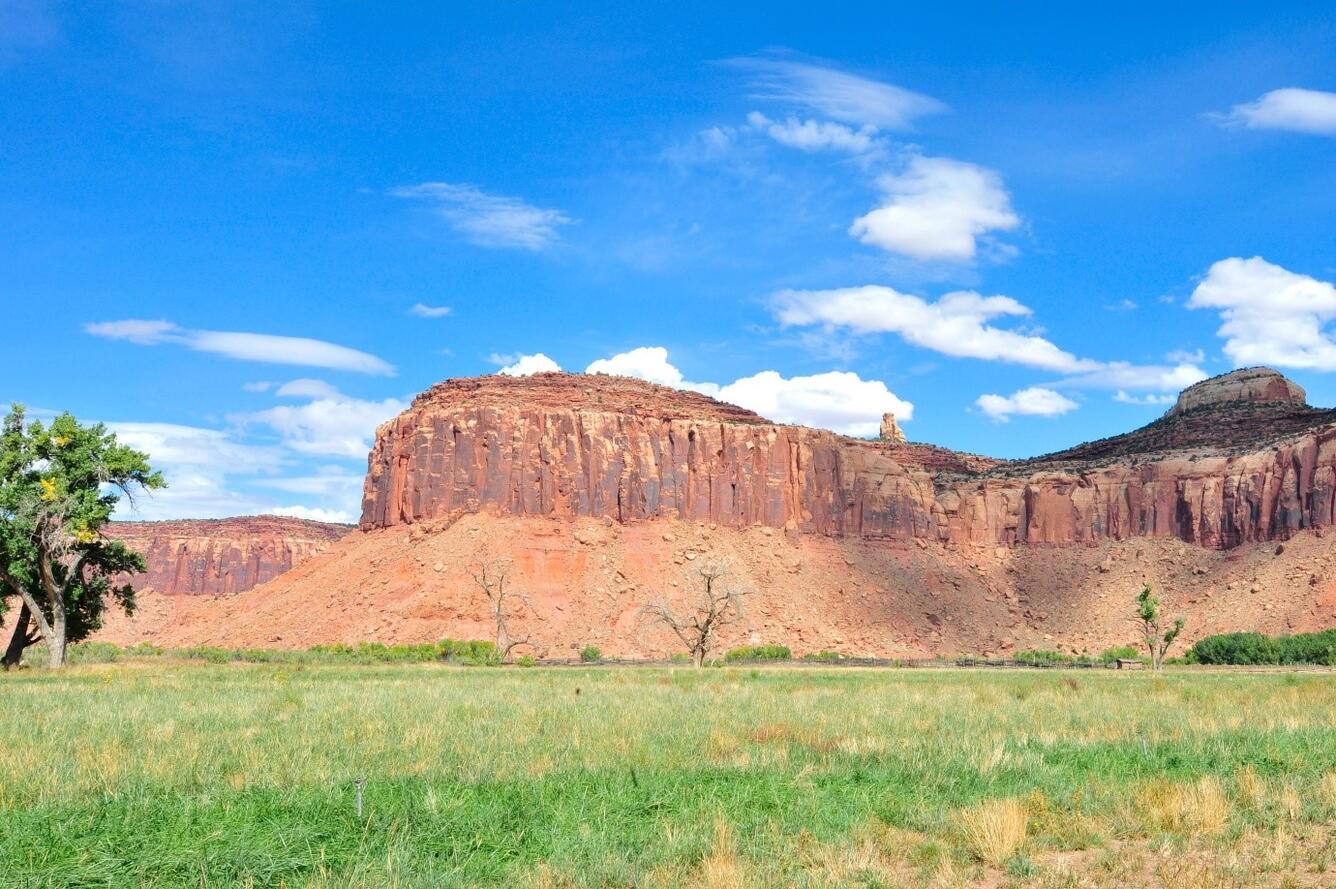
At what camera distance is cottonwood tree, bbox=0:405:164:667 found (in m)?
37.0

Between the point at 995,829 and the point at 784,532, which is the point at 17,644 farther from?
the point at 784,532

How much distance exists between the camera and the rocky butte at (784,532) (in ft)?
308

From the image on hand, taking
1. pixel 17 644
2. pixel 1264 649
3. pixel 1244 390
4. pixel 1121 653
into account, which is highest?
pixel 1244 390

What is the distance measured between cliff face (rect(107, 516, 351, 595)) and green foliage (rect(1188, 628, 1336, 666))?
133594mm

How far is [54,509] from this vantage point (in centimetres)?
3700

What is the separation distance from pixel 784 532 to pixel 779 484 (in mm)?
5398

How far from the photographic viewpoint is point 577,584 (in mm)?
96812

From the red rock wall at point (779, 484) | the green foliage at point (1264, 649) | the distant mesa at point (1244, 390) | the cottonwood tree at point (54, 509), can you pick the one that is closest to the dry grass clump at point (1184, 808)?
the cottonwood tree at point (54, 509)

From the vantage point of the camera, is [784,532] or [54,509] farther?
[784,532]

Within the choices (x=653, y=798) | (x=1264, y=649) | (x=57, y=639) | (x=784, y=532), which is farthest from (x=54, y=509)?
(x=784, y=532)

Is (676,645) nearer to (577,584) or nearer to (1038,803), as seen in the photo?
(577,584)

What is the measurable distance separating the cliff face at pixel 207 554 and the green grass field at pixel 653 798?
15740 centimetres

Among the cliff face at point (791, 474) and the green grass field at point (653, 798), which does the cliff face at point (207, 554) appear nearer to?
the cliff face at point (791, 474)

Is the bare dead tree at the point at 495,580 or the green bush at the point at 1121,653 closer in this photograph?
the green bush at the point at 1121,653
